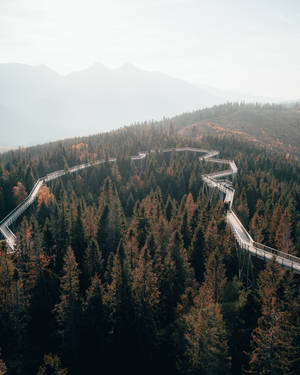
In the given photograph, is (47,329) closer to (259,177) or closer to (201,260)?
(201,260)

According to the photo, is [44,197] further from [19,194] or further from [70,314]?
[70,314]

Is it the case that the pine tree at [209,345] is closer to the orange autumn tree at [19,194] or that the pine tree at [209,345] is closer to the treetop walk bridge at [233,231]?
Result: the treetop walk bridge at [233,231]

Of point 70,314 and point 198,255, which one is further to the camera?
point 198,255

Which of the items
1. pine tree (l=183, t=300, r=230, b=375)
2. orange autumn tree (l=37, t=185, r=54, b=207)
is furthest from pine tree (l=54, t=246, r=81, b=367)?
orange autumn tree (l=37, t=185, r=54, b=207)

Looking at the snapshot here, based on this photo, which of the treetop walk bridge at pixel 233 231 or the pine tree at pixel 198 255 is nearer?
the treetop walk bridge at pixel 233 231

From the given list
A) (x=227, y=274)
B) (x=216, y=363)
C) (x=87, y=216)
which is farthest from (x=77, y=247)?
(x=216, y=363)

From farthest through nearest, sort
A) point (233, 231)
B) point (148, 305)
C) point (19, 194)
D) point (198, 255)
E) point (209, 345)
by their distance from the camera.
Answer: point (19, 194), point (233, 231), point (198, 255), point (148, 305), point (209, 345)

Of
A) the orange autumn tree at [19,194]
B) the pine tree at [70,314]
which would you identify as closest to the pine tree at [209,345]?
the pine tree at [70,314]

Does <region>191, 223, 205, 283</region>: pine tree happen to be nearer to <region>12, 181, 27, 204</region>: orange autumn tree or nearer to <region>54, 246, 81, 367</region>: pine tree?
<region>54, 246, 81, 367</region>: pine tree

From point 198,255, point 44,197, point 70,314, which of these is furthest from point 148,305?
point 44,197

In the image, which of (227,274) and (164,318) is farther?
(227,274)

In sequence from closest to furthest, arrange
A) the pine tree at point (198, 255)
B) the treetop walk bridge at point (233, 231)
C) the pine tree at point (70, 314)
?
the pine tree at point (70, 314), the treetop walk bridge at point (233, 231), the pine tree at point (198, 255)
